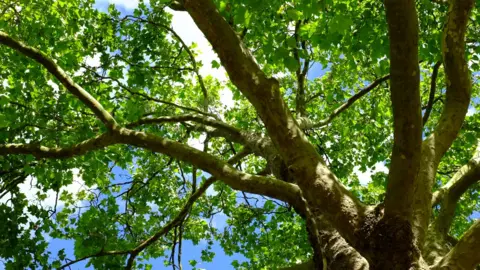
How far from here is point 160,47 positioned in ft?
29.5

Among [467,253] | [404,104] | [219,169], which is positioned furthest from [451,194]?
[219,169]

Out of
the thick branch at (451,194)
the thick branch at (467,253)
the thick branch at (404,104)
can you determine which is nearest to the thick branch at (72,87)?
the thick branch at (404,104)

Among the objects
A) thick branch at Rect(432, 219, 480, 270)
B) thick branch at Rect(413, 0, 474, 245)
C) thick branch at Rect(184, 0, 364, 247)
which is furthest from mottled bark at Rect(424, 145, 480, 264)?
thick branch at Rect(184, 0, 364, 247)

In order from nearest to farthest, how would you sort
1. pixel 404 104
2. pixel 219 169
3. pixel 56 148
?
pixel 404 104 → pixel 219 169 → pixel 56 148

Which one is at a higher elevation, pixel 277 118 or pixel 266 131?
pixel 266 131

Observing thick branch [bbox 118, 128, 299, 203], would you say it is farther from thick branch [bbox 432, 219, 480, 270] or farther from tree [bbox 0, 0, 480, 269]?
thick branch [bbox 432, 219, 480, 270]

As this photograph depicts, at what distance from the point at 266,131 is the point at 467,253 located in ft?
13.4

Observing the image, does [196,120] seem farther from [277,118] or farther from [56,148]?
[277,118]

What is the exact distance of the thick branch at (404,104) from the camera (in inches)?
105

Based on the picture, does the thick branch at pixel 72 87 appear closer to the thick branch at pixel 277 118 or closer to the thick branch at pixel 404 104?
the thick branch at pixel 277 118

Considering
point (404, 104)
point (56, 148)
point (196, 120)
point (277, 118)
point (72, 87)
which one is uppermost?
point (196, 120)

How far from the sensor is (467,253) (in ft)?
9.70

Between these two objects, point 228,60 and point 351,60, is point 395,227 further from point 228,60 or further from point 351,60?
point 351,60

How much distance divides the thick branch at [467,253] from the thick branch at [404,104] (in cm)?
41
